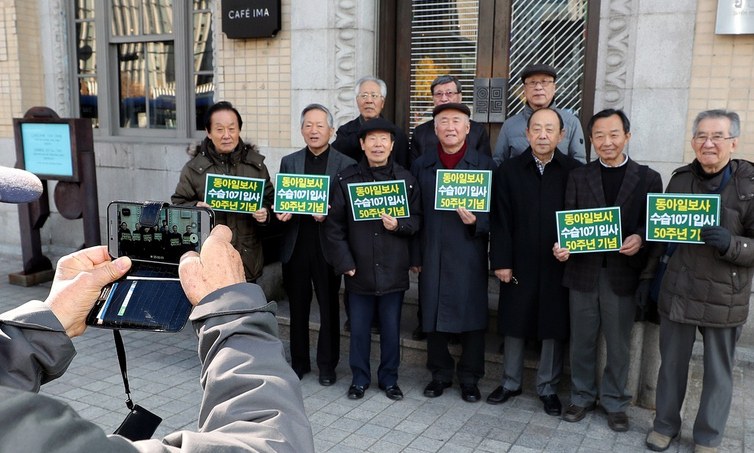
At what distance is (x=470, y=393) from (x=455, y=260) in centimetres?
100

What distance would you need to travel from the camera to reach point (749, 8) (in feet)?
16.2

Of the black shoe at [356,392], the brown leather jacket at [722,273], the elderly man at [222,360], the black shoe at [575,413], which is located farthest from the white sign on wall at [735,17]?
the elderly man at [222,360]

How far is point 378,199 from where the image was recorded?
457 cm

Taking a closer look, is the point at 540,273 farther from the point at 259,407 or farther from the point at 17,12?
the point at 17,12

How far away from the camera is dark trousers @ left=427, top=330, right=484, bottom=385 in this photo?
4.70 meters

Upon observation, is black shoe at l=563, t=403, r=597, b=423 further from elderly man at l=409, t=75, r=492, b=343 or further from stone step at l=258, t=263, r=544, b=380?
elderly man at l=409, t=75, r=492, b=343

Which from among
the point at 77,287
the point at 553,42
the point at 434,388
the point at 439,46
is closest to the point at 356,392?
the point at 434,388

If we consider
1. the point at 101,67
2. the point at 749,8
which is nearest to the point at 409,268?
the point at 749,8

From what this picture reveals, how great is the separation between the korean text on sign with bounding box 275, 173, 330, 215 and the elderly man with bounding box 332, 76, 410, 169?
2.39ft

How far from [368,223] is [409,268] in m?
0.49

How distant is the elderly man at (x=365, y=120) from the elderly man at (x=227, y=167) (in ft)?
2.54

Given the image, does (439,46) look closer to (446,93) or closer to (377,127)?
(446,93)

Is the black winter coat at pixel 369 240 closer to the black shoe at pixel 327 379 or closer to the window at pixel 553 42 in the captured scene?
the black shoe at pixel 327 379

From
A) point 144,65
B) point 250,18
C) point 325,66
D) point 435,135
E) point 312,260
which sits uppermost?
point 250,18
